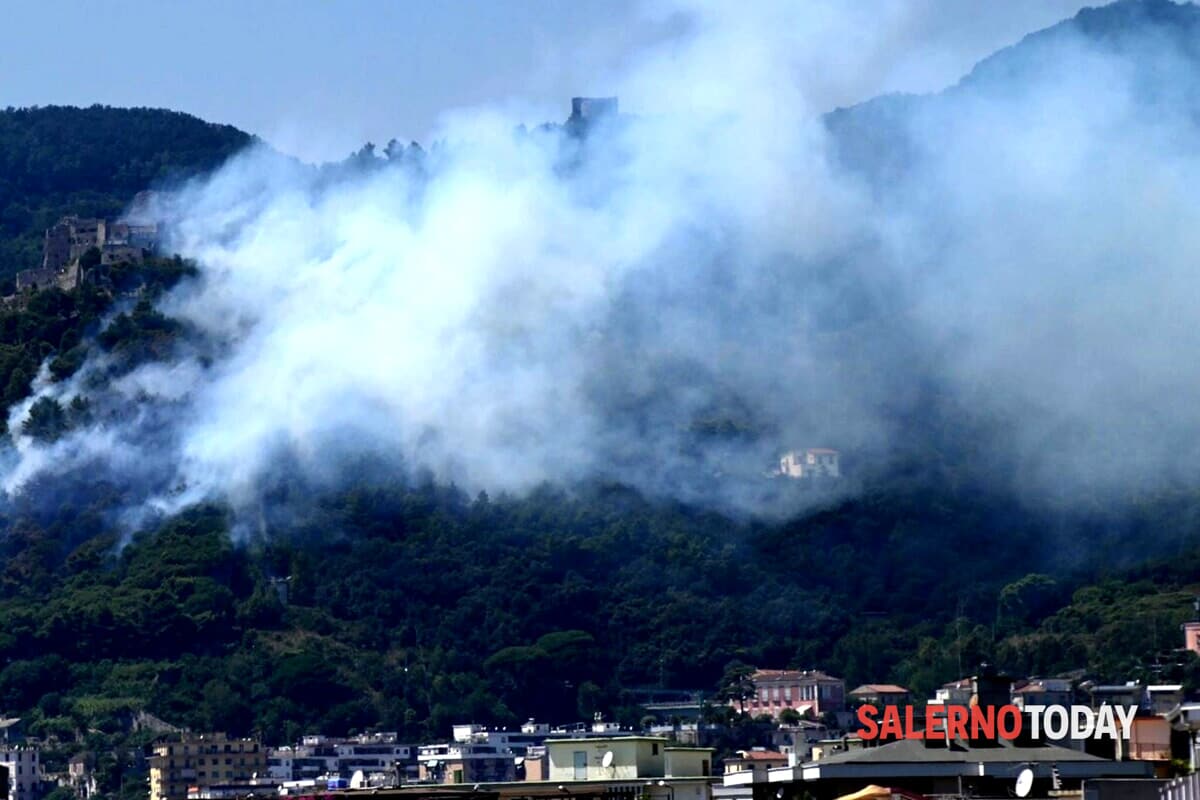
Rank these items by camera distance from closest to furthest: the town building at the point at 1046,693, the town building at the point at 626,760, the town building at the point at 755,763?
the town building at the point at 755,763
the town building at the point at 626,760
the town building at the point at 1046,693

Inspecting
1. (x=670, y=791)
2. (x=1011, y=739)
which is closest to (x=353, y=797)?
(x=670, y=791)

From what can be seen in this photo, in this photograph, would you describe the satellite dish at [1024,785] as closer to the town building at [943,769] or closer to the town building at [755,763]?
the town building at [943,769]

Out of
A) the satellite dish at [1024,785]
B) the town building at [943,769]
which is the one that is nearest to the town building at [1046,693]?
the town building at [943,769]

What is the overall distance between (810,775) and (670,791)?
8971 millimetres

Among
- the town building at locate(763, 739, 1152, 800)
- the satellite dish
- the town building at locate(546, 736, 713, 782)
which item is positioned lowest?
the satellite dish

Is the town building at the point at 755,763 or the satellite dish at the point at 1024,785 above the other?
the town building at the point at 755,763

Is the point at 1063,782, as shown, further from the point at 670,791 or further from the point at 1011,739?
the point at 670,791

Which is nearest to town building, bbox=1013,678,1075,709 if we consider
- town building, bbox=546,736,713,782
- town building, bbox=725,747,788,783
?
town building, bbox=725,747,788,783

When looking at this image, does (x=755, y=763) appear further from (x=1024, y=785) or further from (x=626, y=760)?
(x=1024, y=785)

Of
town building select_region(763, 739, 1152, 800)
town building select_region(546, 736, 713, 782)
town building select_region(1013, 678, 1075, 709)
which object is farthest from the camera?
town building select_region(1013, 678, 1075, 709)

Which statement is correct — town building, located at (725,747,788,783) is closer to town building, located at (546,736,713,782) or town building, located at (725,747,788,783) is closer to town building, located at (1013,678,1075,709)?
town building, located at (546,736,713,782)

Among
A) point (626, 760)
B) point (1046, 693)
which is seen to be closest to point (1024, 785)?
point (626, 760)

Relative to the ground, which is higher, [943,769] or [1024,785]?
[943,769]

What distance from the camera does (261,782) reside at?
196500mm
